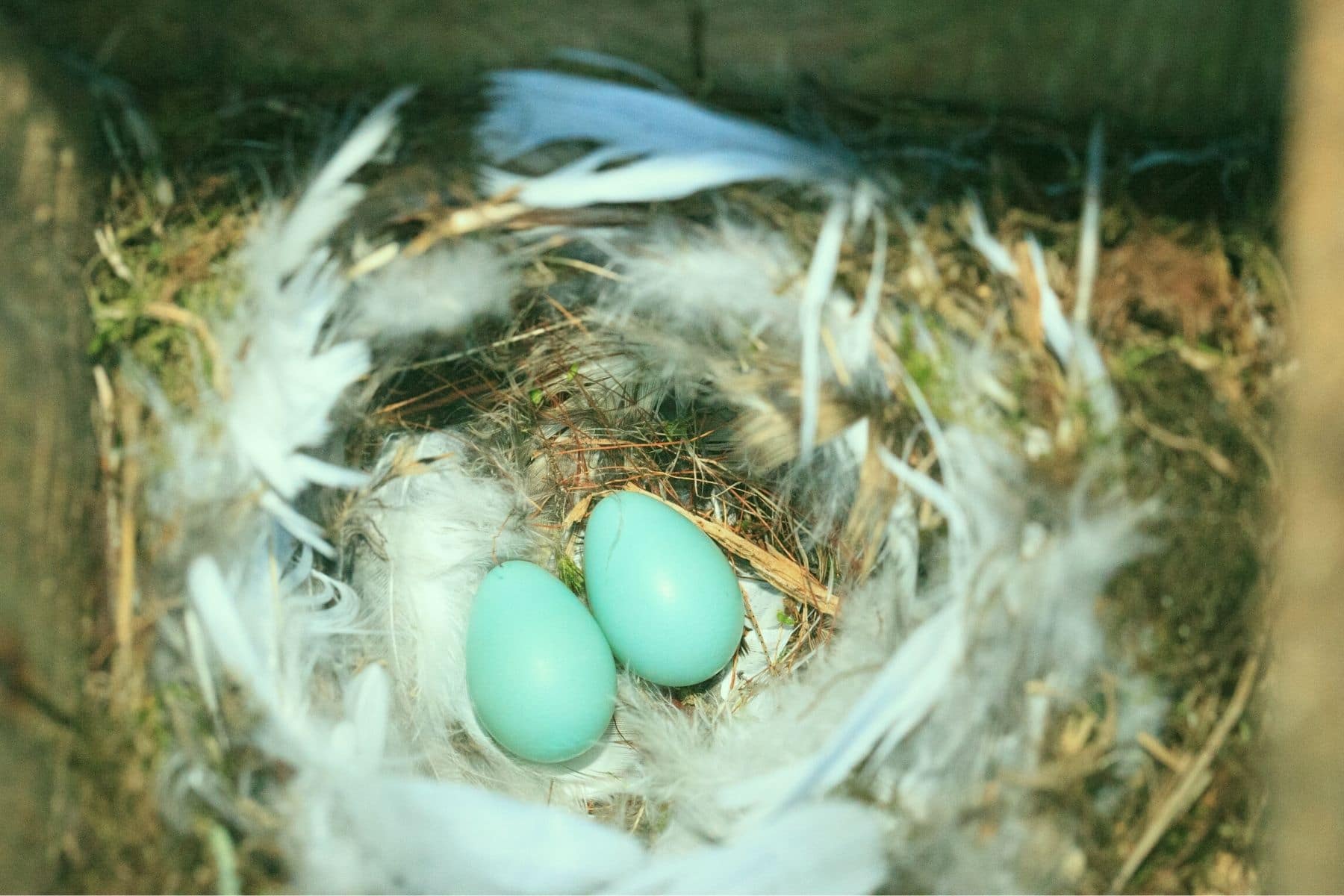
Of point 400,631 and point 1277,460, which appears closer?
point 1277,460

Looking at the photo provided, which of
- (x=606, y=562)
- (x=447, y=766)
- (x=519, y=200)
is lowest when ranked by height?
(x=447, y=766)

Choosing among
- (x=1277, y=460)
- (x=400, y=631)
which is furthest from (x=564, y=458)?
(x=1277, y=460)

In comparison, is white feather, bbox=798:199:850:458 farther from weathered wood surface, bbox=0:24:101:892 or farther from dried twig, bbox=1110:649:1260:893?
weathered wood surface, bbox=0:24:101:892

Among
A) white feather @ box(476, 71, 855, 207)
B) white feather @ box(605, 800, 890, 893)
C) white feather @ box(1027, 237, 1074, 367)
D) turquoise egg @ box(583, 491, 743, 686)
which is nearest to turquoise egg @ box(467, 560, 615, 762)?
turquoise egg @ box(583, 491, 743, 686)

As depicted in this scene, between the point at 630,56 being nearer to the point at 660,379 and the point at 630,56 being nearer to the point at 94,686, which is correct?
the point at 660,379

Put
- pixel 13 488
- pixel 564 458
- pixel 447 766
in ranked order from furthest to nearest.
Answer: pixel 564 458 < pixel 447 766 < pixel 13 488

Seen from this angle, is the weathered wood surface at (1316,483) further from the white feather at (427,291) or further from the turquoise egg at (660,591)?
the white feather at (427,291)
